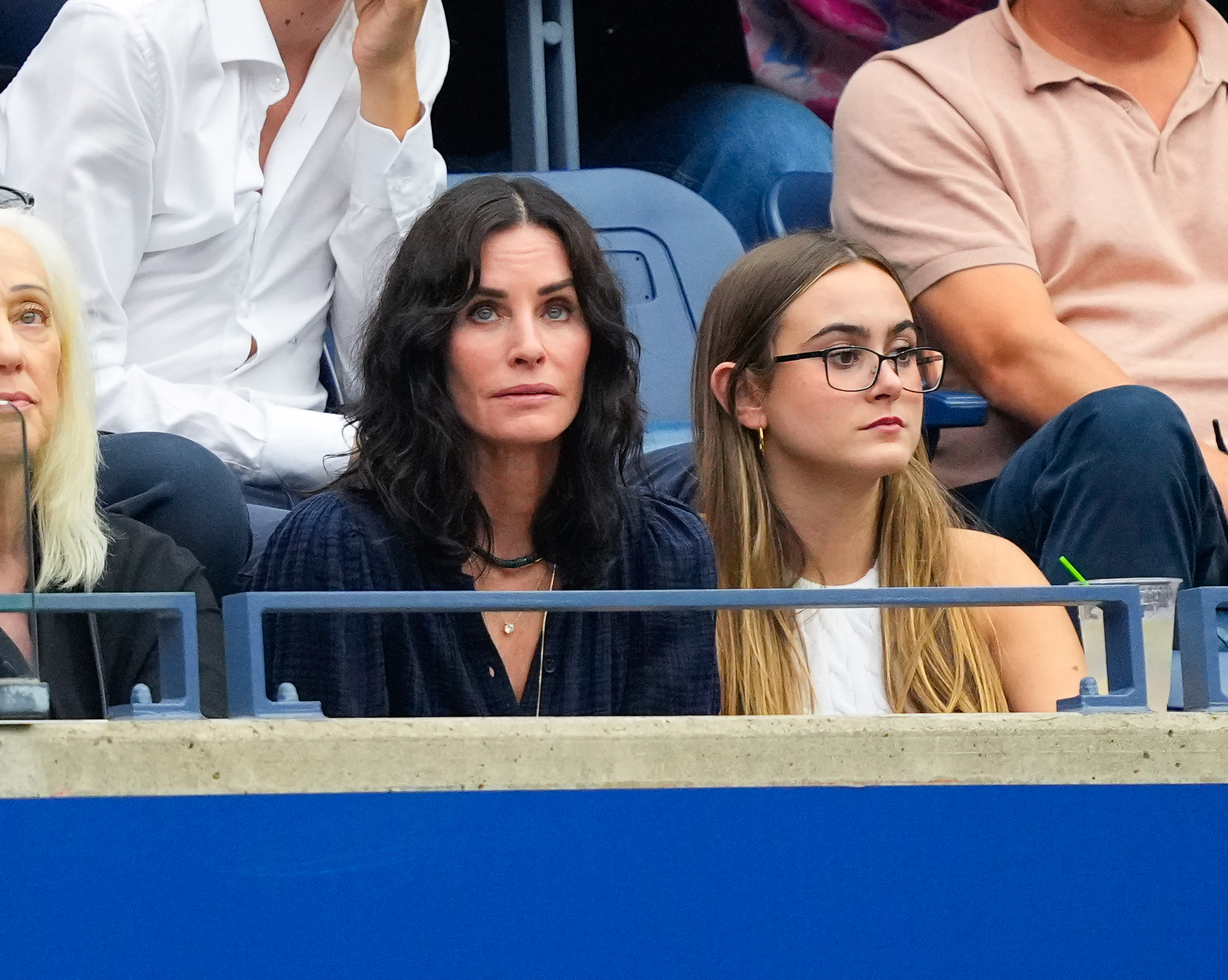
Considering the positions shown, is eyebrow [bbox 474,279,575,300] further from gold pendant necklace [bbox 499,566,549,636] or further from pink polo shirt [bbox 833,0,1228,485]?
pink polo shirt [bbox 833,0,1228,485]

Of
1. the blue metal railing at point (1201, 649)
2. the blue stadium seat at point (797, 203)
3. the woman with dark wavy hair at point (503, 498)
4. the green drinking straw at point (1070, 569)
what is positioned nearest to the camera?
the blue metal railing at point (1201, 649)

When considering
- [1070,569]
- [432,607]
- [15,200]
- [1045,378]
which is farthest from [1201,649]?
[15,200]

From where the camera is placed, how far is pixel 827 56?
292cm

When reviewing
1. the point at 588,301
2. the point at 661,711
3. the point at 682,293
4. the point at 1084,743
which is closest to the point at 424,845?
the point at 1084,743

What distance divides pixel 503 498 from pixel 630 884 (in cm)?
65

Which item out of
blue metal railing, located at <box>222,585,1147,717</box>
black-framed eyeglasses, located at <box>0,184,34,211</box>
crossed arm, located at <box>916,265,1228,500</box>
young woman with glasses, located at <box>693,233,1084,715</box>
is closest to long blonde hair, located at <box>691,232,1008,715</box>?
young woman with glasses, located at <box>693,233,1084,715</box>

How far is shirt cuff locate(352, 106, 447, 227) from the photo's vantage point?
1.98 m

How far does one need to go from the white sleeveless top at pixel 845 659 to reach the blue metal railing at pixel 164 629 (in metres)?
0.76

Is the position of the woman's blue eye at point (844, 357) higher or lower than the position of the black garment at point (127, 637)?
higher

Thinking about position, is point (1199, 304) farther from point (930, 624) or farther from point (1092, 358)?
point (930, 624)

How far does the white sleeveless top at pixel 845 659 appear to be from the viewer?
1670mm

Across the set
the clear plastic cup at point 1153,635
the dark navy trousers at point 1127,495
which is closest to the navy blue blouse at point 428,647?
the dark navy trousers at point 1127,495

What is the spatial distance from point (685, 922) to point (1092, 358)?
116cm

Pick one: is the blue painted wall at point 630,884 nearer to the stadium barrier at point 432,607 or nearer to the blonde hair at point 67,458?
the stadium barrier at point 432,607
